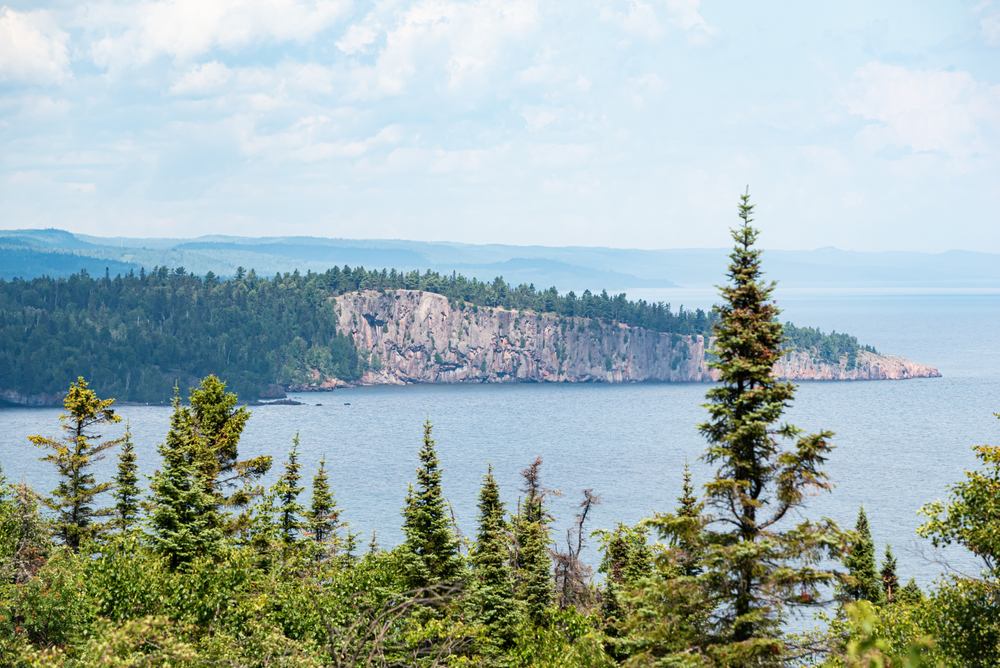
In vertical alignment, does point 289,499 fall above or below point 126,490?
above

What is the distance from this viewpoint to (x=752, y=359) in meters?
18.1

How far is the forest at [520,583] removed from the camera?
1711 centimetres

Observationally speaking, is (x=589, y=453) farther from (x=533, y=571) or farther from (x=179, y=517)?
(x=179, y=517)

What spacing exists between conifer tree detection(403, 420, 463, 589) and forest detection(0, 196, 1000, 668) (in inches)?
3.3

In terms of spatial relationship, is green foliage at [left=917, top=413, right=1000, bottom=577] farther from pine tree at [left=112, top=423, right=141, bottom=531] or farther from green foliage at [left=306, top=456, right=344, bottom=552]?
pine tree at [left=112, top=423, right=141, bottom=531]

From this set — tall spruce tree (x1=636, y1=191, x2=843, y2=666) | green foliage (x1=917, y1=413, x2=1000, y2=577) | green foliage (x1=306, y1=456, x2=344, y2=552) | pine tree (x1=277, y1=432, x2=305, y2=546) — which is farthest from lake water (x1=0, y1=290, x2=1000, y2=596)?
tall spruce tree (x1=636, y1=191, x2=843, y2=666)

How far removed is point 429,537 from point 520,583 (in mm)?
5903

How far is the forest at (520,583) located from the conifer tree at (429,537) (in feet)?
0.27

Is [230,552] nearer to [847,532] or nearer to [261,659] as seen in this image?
[261,659]

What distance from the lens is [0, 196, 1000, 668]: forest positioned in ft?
56.1

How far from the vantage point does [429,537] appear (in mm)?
32000

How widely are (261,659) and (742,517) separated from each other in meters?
10.9

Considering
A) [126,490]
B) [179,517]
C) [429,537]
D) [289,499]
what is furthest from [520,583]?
[126,490]

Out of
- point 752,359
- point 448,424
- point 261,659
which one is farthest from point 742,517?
point 448,424
